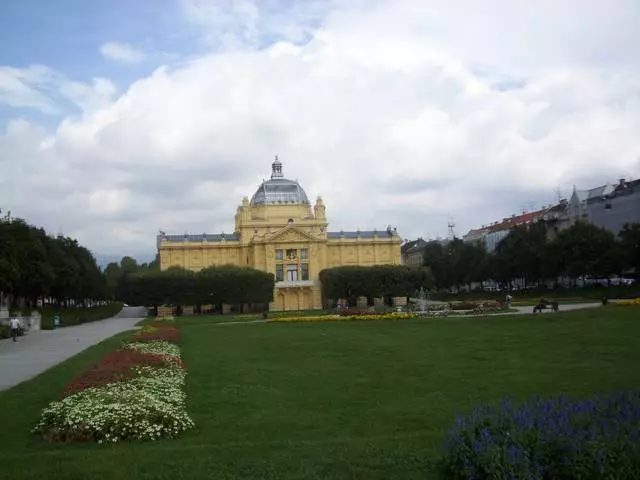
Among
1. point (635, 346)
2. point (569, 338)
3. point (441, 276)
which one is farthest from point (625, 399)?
point (441, 276)

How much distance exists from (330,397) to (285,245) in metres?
82.4

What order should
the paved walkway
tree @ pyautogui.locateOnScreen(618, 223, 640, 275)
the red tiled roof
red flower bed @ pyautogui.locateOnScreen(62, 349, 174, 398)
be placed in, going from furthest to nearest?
the red tiled roof, tree @ pyautogui.locateOnScreen(618, 223, 640, 275), the paved walkway, red flower bed @ pyautogui.locateOnScreen(62, 349, 174, 398)

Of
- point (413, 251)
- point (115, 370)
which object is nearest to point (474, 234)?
point (413, 251)

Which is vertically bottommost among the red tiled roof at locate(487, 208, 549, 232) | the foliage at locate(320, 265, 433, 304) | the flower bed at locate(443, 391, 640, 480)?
the flower bed at locate(443, 391, 640, 480)

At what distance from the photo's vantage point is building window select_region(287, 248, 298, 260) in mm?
96438

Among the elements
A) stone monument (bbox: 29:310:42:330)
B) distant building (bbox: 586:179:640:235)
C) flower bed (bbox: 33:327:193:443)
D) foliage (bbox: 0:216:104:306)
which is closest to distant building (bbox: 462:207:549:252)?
distant building (bbox: 586:179:640:235)

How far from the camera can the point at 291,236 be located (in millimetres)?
96625

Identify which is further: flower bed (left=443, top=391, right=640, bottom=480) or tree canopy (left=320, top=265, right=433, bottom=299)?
tree canopy (left=320, top=265, right=433, bottom=299)

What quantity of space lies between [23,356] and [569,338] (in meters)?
21.3

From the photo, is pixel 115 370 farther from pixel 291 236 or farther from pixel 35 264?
pixel 291 236

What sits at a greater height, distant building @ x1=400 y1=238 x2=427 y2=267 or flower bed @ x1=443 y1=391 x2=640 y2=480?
distant building @ x1=400 y1=238 x2=427 y2=267

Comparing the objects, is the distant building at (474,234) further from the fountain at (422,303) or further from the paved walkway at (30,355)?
the paved walkway at (30,355)

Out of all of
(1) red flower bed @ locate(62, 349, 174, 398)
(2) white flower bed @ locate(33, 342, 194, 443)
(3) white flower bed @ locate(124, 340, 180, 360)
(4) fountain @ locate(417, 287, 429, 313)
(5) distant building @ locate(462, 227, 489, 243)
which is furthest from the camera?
(5) distant building @ locate(462, 227, 489, 243)

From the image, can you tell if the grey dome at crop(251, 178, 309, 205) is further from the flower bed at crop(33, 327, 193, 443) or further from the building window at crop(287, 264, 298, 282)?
the flower bed at crop(33, 327, 193, 443)
